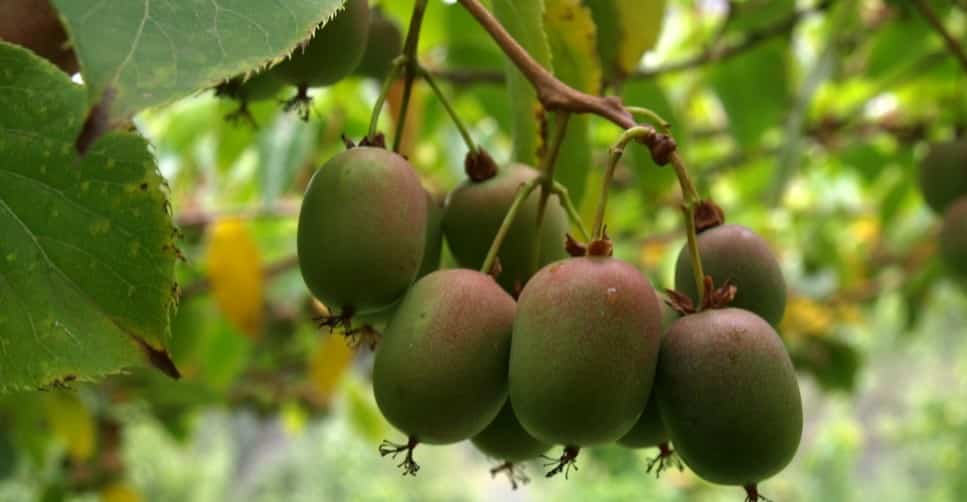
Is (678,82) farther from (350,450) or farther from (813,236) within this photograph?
(350,450)

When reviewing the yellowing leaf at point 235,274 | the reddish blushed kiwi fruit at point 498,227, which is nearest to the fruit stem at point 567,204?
the reddish blushed kiwi fruit at point 498,227

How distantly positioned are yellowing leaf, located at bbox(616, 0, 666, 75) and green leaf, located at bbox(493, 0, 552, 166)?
0.62ft

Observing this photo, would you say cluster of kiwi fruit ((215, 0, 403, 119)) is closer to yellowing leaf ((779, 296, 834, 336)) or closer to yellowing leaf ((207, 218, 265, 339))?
yellowing leaf ((207, 218, 265, 339))

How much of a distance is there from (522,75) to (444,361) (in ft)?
0.76

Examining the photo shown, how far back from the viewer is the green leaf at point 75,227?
20.4 inches

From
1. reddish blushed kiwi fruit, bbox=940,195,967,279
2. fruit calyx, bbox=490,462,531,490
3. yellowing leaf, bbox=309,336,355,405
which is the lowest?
yellowing leaf, bbox=309,336,355,405

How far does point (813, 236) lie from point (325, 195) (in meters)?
1.89

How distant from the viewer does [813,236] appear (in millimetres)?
2314

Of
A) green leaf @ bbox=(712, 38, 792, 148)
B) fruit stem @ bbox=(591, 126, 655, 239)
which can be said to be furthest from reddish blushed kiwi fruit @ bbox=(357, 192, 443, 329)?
green leaf @ bbox=(712, 38, 792, 148)

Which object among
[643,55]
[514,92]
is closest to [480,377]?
[514,92]

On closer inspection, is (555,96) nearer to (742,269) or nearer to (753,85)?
(742,269)

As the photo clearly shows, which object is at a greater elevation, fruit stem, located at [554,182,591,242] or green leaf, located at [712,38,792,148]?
fruit stem, located at [554,182,591,242]

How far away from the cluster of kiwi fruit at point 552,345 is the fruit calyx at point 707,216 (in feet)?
0.11

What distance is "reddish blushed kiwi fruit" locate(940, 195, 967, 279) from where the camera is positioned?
132 cm
